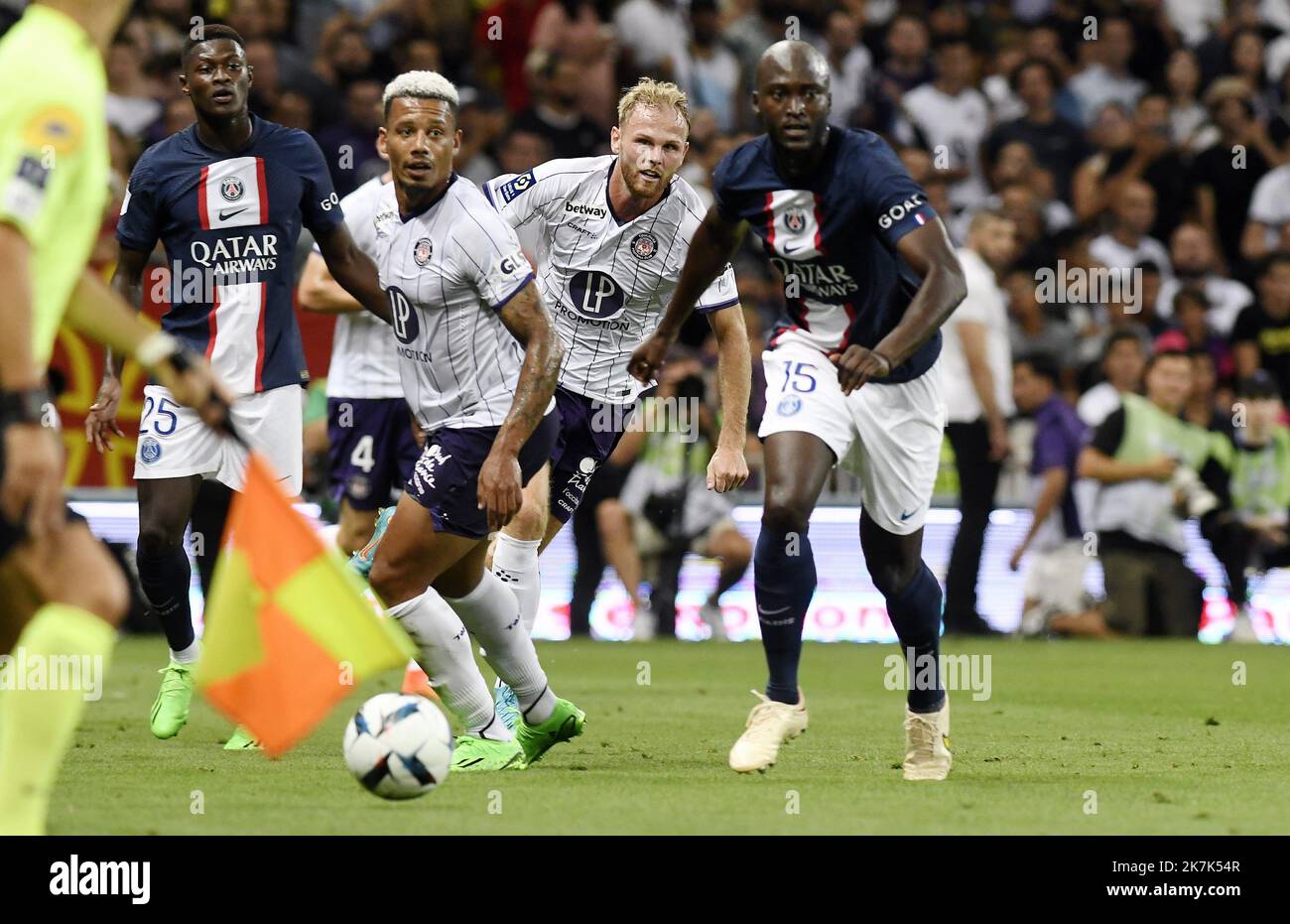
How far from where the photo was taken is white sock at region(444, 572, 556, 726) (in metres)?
7.55

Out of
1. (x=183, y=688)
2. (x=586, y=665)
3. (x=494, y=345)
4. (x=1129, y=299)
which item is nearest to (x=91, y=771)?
(x=183, y=688)

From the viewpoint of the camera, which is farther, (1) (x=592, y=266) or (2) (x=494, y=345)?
(1) (x=592, y=266)

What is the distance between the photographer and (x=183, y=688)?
8.61 m

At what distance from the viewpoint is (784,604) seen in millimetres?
7535

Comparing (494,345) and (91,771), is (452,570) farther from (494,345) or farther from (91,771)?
(91,771)

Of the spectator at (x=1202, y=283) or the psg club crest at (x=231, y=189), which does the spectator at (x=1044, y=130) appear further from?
the psg club crest at (x=231, y=189)

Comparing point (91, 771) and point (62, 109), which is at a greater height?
point (62, 109)

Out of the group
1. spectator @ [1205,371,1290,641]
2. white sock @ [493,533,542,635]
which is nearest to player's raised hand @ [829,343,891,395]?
white sock @ [493,533,542,635]

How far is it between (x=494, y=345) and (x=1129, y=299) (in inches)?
417

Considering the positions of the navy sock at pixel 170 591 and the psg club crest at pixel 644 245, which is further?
the navy sock at pixel 170 591

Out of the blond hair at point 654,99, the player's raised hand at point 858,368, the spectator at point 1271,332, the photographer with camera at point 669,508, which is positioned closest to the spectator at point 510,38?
the photographer with camera at point 669,508

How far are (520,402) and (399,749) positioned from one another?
1.35 metres

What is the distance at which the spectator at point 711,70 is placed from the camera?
17.9 metres

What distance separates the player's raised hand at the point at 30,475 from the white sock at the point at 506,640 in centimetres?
303
